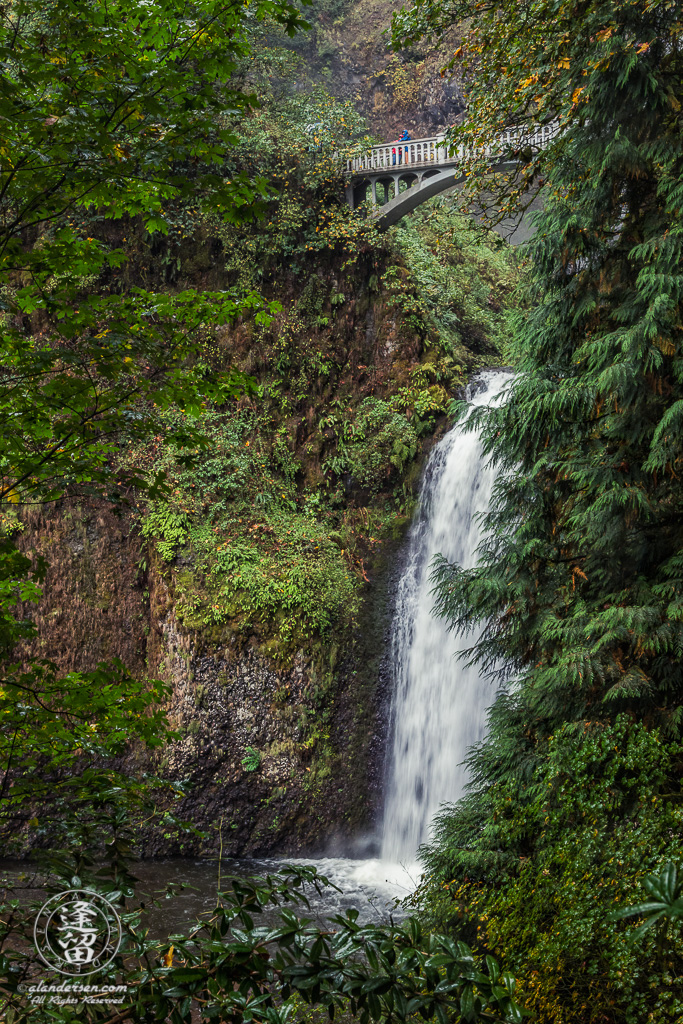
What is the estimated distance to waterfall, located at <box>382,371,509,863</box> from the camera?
995 cm

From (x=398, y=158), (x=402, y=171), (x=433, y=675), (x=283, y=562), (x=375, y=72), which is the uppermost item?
(x=375, y=72)

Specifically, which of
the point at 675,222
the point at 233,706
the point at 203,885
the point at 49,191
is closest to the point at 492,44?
the point at 675,222

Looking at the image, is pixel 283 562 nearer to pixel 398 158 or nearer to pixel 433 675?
pixel 433 675

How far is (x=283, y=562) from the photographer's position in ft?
37.5

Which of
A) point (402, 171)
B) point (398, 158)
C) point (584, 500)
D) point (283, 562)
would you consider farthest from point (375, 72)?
point (584, 500)

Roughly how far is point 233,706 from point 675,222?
8.48 meters

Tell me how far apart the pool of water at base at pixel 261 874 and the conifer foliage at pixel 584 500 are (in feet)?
9.92

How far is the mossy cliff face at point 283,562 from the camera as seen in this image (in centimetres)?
1062

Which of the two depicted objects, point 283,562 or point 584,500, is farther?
point 283,562

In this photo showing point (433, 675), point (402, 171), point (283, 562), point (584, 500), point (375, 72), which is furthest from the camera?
point (375, 72)

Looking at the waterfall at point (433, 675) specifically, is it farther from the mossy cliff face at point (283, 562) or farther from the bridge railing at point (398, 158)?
the bridge railing at point (398, 158)

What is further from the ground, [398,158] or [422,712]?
[398,158]

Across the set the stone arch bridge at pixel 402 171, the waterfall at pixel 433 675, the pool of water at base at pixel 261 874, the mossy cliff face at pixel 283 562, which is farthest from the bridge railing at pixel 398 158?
the pool of water at base at pixel 261 874

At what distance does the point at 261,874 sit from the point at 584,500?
675 centimetres
